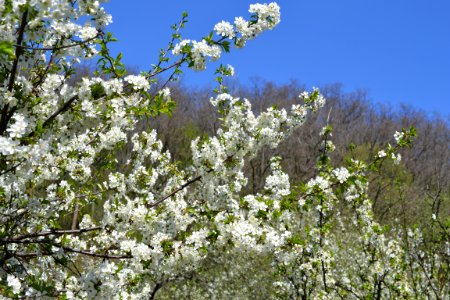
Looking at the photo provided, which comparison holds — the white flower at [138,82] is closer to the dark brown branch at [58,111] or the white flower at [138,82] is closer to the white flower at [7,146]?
the dark brown branch at [58,111]

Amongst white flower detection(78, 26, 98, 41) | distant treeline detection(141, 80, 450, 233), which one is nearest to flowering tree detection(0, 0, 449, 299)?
white flower detection(78, 26, 98, 41)

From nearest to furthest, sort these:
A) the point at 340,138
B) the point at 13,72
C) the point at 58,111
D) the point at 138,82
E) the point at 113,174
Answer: the point at 13,72 → the point at 58,111 → the point at 138,82 → the point at 113,174 → the point at 340,138

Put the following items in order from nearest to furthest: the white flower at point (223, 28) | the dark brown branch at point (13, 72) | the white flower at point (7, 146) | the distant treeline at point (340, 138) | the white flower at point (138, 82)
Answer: the white flower at point (7, 146) < the dark brown branch at point (13, 72) < the white flower at point (138, 82) < the white flower at point (223, 28) < the distant treeline at point (340, 138)

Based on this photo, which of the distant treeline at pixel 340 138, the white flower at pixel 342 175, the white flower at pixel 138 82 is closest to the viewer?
the white flower at pixel 138 82

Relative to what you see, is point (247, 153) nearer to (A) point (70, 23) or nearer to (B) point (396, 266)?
(A) point (70, 23)

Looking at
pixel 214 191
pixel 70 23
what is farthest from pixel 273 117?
pixel 70 23

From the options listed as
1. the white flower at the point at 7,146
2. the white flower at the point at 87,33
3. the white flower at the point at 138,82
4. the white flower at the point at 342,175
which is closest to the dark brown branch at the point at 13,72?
the white flower at the point at 87,33

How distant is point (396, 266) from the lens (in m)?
6.80

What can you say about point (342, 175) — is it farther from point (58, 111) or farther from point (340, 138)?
point (340, 138)

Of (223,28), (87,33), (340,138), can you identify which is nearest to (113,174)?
(223,28)

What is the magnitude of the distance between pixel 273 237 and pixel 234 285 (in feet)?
27.2

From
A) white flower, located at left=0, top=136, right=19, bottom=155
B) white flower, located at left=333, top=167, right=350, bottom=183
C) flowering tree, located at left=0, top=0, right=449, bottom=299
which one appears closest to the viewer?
white flower, located at left=0, top=136, right=19, bottom=155

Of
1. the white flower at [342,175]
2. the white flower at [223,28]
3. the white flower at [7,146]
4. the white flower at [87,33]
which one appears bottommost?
the white flower at [7,146]

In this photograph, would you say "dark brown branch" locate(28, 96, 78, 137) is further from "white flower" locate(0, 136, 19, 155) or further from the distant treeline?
the distant treeline
